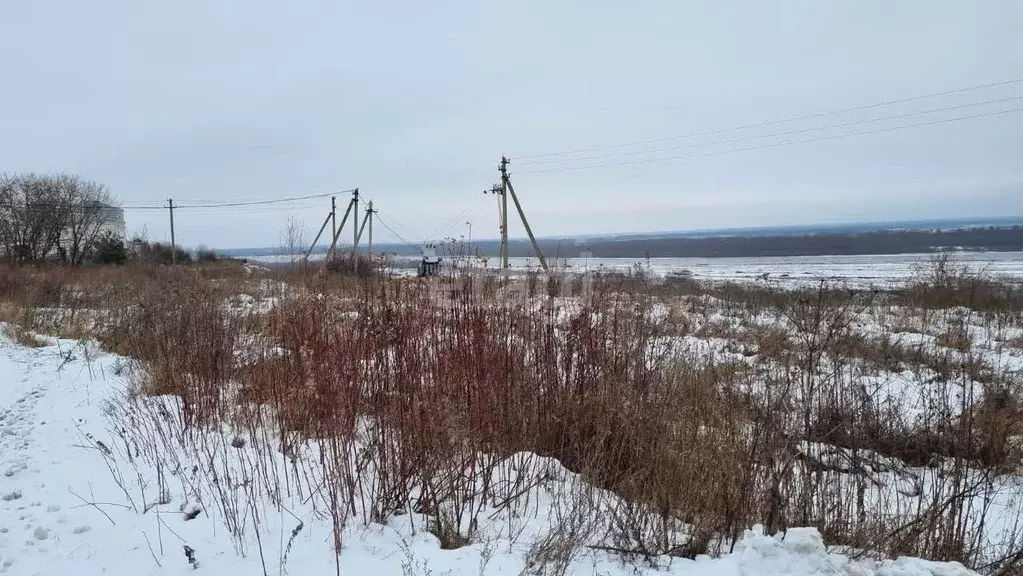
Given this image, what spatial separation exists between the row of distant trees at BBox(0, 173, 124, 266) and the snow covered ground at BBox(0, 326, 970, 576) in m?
30.4

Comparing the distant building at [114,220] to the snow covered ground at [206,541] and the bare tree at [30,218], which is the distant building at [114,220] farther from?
the snow covered ground at [206,541]

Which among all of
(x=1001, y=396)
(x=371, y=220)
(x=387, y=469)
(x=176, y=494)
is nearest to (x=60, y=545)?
(x=176, y=494)

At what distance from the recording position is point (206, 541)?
2.94 meters

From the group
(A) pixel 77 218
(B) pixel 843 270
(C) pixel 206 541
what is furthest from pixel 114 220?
(B) pixel 843 270

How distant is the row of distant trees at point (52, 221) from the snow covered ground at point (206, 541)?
30.4m

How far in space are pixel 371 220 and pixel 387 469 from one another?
69.8 ft

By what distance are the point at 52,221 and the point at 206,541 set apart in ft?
Result: 116

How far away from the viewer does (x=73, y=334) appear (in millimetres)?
8625

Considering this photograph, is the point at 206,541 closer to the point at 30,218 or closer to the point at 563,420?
the point at 563,420

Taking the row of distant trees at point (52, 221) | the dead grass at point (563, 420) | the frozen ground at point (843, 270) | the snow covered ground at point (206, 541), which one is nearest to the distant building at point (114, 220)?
the row of distant trees at point (52, 221)

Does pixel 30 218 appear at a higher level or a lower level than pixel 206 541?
higher

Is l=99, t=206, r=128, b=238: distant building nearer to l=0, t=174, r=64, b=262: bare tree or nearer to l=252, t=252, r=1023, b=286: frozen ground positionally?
l=0, t=174, r=64, b=262: bare tree

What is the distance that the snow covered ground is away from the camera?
263 cm

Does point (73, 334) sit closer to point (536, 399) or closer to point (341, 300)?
point (341, 300)
